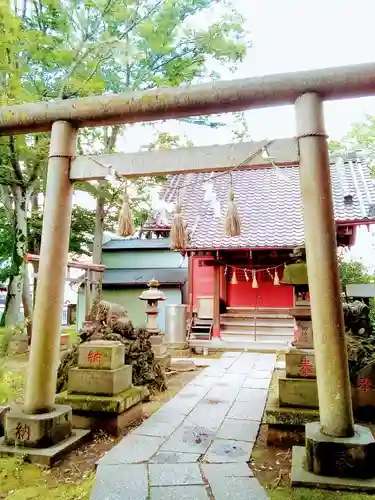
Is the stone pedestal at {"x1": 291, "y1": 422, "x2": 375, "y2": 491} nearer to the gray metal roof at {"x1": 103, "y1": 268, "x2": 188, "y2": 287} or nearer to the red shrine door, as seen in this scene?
the red shrine door

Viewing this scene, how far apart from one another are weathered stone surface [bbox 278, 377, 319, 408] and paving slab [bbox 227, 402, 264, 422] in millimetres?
977

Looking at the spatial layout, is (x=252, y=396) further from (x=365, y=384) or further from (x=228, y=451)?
(x=228, y=451)

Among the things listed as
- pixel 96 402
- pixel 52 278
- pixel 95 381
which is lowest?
pixel 96 402

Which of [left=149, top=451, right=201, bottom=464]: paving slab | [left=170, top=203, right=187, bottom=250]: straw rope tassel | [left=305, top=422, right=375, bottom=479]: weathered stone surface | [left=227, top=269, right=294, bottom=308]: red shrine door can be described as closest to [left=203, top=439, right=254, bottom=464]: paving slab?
[left=149, top=451, right=201, bottom=464]: paving slab

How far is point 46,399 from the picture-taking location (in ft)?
13.1

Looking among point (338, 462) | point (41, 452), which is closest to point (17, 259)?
point (41, 452)

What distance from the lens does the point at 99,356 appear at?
16.1 ft

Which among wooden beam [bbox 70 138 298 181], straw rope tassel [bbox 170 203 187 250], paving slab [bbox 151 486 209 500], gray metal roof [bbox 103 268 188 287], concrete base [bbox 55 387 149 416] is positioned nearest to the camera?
paving slab [bbox 151 486 209 500]

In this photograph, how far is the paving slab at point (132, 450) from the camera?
12.0ft

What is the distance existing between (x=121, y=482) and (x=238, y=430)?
2000mm

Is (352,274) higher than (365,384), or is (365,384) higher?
(352,274)

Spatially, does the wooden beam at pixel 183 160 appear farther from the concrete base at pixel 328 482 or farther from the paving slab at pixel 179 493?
the paving slab at pixel 179 493

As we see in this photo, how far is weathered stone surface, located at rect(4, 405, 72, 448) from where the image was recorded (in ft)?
12.4

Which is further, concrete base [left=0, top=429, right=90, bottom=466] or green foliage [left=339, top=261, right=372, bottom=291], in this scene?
green foliage [left=339, top=261, right=372, bottom=291]
